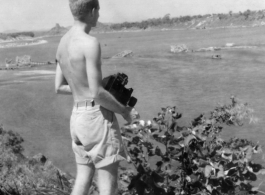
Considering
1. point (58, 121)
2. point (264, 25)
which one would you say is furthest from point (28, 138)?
point (264, 25)

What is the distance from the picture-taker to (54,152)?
11.5m

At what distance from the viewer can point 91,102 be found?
302 cm

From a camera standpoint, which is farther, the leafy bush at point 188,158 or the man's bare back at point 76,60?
the leafy bush at point 188,158

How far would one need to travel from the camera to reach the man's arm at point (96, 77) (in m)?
2.83

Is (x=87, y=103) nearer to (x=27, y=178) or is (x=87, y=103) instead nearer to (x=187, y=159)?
(x=187, y=159)

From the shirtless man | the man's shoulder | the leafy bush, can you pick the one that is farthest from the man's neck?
the leafy bush

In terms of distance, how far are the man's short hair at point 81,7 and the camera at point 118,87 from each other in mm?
443

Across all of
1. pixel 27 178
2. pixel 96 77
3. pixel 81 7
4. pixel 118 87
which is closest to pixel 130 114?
pixel 118 87

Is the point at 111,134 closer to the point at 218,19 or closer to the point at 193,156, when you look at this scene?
the point at 193,156

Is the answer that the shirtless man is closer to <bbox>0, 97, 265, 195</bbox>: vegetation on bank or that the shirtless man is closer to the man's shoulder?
the man's shoulder

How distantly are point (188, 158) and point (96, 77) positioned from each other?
2.94 ft

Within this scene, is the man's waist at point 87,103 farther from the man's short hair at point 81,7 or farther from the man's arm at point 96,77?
the man's short hair at point 81,7

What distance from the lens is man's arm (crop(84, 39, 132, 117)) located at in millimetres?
2826

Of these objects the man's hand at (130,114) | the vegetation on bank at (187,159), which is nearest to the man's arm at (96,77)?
the man's hand at (130,114)
